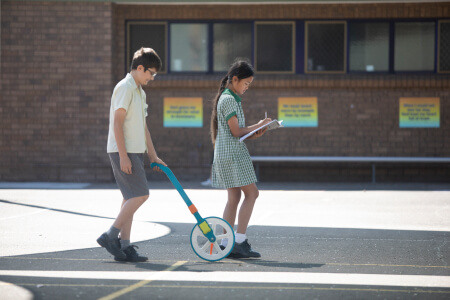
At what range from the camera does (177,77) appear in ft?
55.2

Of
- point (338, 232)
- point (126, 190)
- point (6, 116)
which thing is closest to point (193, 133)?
point (6, 116)

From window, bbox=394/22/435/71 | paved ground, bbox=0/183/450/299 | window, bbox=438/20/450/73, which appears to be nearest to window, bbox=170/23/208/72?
window, bbox=394/22/435/71

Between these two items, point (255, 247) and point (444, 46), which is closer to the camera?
point (255, 247)

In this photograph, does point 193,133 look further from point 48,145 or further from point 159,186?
point 48,145

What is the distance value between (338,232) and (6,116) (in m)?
10.6

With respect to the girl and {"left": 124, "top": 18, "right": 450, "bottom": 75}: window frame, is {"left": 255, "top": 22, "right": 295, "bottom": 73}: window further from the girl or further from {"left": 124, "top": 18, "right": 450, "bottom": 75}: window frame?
the girl

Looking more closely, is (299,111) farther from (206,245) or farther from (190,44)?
(206,245)

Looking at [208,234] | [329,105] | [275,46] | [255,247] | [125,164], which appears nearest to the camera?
[125,164]

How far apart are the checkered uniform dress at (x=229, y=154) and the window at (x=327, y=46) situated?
1062cm

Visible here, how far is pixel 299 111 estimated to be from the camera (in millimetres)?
16812

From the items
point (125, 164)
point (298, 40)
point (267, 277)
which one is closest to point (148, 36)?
point (298, 40)

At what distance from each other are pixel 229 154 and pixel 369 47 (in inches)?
442

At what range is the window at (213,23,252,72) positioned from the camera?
1692 centimetres

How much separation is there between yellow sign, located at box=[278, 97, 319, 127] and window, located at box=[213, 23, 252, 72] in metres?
1.43
